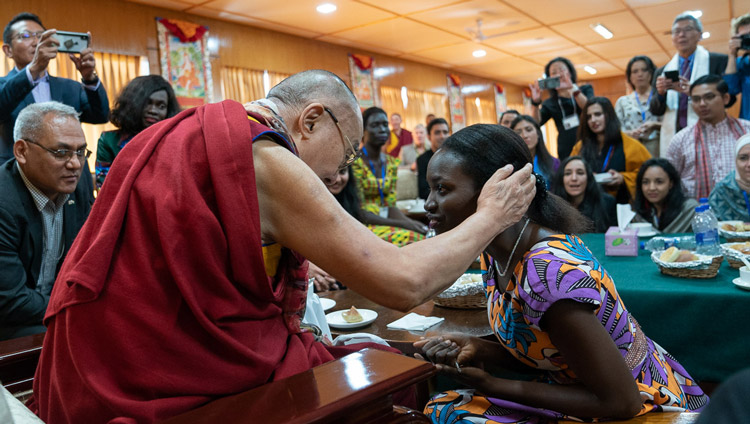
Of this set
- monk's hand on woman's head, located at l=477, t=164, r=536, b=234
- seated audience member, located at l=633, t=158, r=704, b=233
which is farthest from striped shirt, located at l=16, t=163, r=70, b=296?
seated audience member, located at l=633, t=158, r=704, b=233

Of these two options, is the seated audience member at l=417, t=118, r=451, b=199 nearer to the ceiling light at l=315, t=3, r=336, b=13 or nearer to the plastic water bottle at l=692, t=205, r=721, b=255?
the ceiling light at l=315, t=3, r=336, b=13

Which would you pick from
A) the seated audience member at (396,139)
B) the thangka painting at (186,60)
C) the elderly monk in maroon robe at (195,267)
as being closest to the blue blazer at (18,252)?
the elderly monk in maroon robe at (195,267)

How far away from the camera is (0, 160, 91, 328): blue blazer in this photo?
1870 mm

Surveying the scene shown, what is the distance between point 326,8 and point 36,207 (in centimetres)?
488

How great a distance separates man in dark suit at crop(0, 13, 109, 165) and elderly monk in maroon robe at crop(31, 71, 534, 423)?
7.18 ft

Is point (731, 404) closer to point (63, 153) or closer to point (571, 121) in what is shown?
point (63, 153)

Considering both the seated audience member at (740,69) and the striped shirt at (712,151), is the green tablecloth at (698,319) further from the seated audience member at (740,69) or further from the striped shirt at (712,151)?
the seated audience member at (740,69)

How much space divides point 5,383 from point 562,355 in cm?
146

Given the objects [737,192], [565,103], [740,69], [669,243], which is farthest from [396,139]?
[669,243]

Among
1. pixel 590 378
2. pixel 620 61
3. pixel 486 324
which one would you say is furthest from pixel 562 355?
pixel 620 61

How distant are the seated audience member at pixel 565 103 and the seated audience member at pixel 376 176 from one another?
1.71m

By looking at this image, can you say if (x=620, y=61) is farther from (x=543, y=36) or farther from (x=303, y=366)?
(x=303, y=366)

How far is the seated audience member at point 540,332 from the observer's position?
110 centimetres

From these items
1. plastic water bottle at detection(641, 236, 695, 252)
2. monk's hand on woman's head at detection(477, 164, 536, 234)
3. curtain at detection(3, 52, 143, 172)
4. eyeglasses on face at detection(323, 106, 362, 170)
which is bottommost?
plastic water bottle at detection(641, 236, 695, 252)
